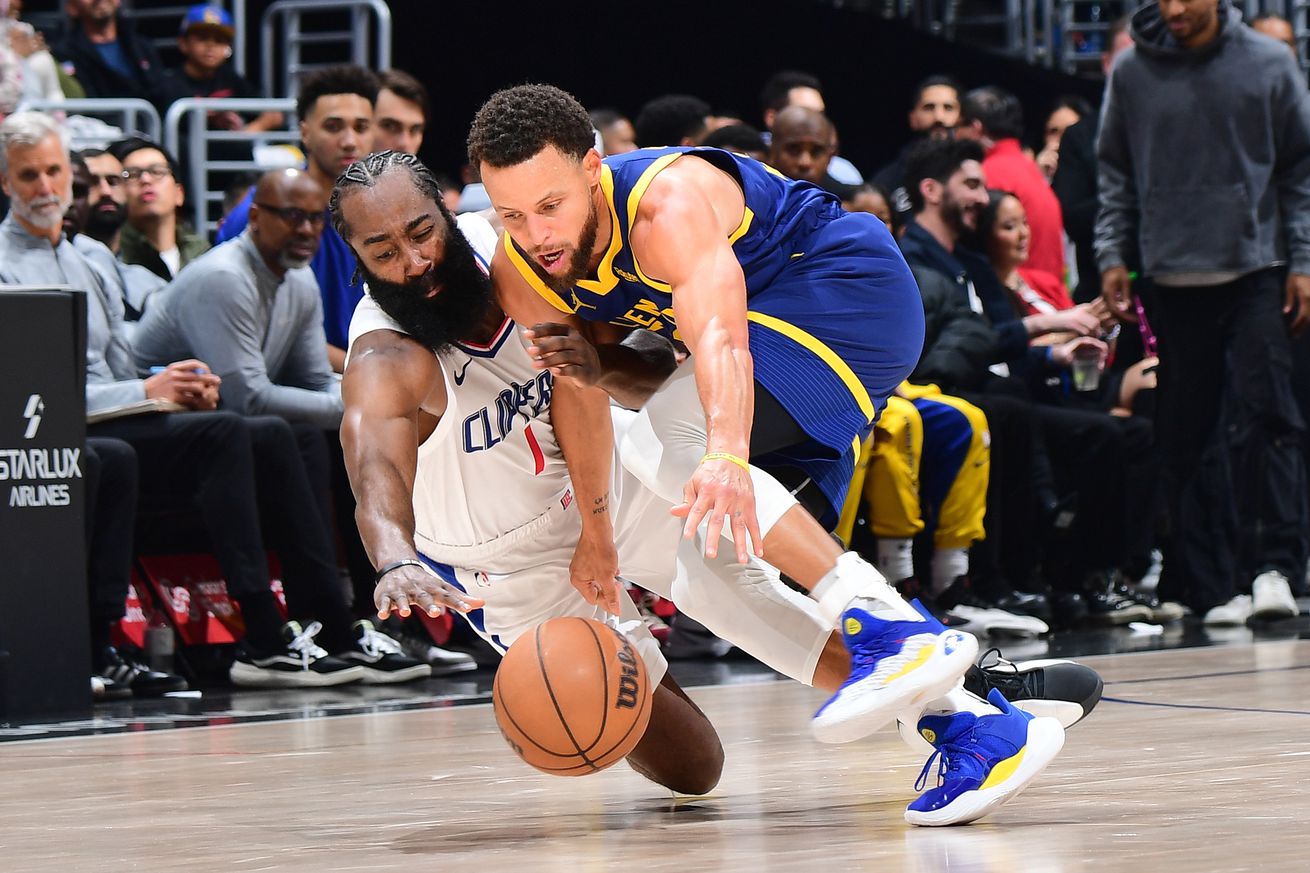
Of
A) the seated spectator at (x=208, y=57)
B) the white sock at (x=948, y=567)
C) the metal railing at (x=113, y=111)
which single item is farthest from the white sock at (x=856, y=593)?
the seated spectator at (x=208, y=57)

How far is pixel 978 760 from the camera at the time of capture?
9.46 ft

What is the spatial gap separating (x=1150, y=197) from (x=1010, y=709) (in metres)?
4.29

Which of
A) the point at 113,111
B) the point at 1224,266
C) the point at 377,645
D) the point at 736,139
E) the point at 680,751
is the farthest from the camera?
the point at 113,111

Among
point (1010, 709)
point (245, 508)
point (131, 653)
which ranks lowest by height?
point (131, 653)

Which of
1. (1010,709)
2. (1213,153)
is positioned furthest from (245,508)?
(1213,153)

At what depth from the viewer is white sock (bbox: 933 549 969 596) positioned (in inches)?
268

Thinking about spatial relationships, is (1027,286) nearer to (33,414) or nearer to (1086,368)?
(1086,368)

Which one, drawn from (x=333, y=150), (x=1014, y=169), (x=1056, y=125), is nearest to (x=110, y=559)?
(x=333, y=150)

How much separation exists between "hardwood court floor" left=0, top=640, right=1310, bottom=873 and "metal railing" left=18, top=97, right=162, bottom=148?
4363 mm

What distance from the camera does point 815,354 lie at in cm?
342

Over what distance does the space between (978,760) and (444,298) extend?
141cm

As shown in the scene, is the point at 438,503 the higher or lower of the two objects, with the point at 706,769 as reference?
higher

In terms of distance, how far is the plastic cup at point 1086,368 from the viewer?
754cm

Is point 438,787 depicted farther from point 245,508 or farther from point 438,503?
point 245,508
